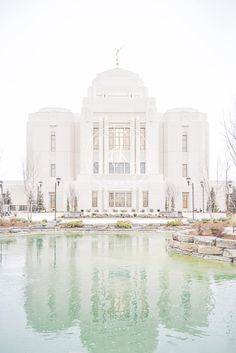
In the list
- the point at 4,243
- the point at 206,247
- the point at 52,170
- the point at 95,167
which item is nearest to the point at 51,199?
the point at 52,170

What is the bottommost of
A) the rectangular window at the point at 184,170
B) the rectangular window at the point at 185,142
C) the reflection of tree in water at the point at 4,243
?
the reflection of tree in water at the point at 4,243

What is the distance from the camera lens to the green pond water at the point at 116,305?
20.0ft

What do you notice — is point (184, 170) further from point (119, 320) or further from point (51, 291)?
point (119, 320)

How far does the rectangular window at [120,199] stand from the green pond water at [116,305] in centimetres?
3621

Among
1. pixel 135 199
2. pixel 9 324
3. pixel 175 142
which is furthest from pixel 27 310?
pixel 175 142

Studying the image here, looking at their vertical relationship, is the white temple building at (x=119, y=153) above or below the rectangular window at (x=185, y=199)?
above

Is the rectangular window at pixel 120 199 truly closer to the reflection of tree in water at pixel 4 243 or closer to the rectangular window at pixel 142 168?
the rectangular window at pixel 142 168

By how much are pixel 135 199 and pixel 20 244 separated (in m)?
32.0

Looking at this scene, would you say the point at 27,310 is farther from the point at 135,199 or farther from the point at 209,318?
the point at 135,199

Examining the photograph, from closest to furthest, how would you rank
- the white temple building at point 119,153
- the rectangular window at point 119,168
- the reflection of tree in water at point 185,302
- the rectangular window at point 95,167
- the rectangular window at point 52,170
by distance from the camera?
the reflection of tree in water at point 185,302 < the white temple building at point 119,153 < the rectangular window at point 119,168 < the rectangular window at point 95,167 < the rectangular window at point 52,170

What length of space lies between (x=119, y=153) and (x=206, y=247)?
40369 millimetres

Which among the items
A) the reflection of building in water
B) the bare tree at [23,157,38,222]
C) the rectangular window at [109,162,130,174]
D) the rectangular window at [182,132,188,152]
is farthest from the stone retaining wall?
the rectangular window at [182,132,188,152]

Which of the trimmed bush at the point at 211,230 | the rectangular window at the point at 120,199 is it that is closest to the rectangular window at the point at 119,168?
the rectangular window at the point at 120,199

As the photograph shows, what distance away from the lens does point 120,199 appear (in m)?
50.8
